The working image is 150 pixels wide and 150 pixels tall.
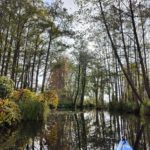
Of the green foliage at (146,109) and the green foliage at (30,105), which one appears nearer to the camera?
the green foliage at (30,105)

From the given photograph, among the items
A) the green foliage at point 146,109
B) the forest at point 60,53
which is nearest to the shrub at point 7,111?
the forest at point 60,53

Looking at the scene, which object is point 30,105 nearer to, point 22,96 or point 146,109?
point 22,96

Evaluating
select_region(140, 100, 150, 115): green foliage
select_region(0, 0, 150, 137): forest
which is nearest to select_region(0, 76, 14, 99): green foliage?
select_region(0, 0, 150, 137): forest

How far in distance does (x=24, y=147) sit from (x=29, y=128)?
17.1 feet

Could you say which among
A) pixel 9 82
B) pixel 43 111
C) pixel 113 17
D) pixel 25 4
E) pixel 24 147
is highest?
pixel 25 4

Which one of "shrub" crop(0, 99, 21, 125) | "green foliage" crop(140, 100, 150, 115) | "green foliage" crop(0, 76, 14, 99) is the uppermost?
"green foliage" crop(0, 76, 14, 99)

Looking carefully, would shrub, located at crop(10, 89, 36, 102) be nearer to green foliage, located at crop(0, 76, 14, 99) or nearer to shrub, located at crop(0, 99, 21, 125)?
green foliage, located at crop(0, 76, 14, 99)

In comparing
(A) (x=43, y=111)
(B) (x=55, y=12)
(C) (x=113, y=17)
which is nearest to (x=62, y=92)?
(B) (x=55, y=12)

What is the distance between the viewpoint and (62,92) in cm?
6800

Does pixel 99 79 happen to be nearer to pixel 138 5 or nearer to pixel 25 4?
pixel 25 4

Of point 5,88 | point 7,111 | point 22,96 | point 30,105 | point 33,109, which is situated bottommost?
point 7,111

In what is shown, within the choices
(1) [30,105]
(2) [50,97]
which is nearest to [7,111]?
(1) [30,105]

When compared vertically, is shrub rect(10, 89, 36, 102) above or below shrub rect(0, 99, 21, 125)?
above

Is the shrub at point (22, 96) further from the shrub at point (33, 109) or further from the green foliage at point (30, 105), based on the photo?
the shrub at point (33, 109)
